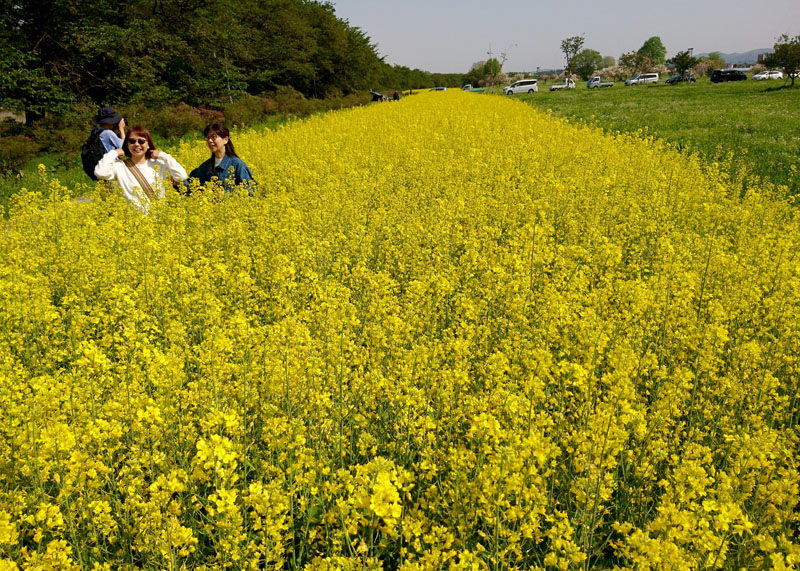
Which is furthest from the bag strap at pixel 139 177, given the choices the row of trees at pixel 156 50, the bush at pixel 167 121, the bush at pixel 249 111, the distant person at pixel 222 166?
the row of trees at pixel 156 50

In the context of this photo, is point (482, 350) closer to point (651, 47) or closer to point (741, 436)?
point (741, 436)

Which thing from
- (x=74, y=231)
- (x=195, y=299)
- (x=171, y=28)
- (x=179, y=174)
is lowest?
(x=195, y=299)

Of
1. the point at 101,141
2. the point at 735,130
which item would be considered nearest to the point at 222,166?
the point at 101,141

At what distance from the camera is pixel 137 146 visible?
6.08 metres

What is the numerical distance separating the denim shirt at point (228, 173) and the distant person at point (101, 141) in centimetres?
115

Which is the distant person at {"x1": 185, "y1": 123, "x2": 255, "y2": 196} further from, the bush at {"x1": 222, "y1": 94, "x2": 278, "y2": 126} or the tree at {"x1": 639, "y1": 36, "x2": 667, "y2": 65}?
the tree at {"x1": 639, "y1": 36, "x2": 667, "y2": 65}

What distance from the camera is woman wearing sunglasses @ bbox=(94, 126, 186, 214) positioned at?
6043mm

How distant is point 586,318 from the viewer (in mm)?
3191

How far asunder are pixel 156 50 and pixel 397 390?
24.7 metres

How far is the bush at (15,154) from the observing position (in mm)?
11301

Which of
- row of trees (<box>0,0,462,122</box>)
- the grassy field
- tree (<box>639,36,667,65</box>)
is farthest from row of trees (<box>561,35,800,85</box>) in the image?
row of trees (<box>0,0,462,122</box>)

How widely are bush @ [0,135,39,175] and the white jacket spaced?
7019 millimetres

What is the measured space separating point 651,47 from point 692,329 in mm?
151902

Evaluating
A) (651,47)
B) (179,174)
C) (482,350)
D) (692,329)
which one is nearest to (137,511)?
(482,350)
